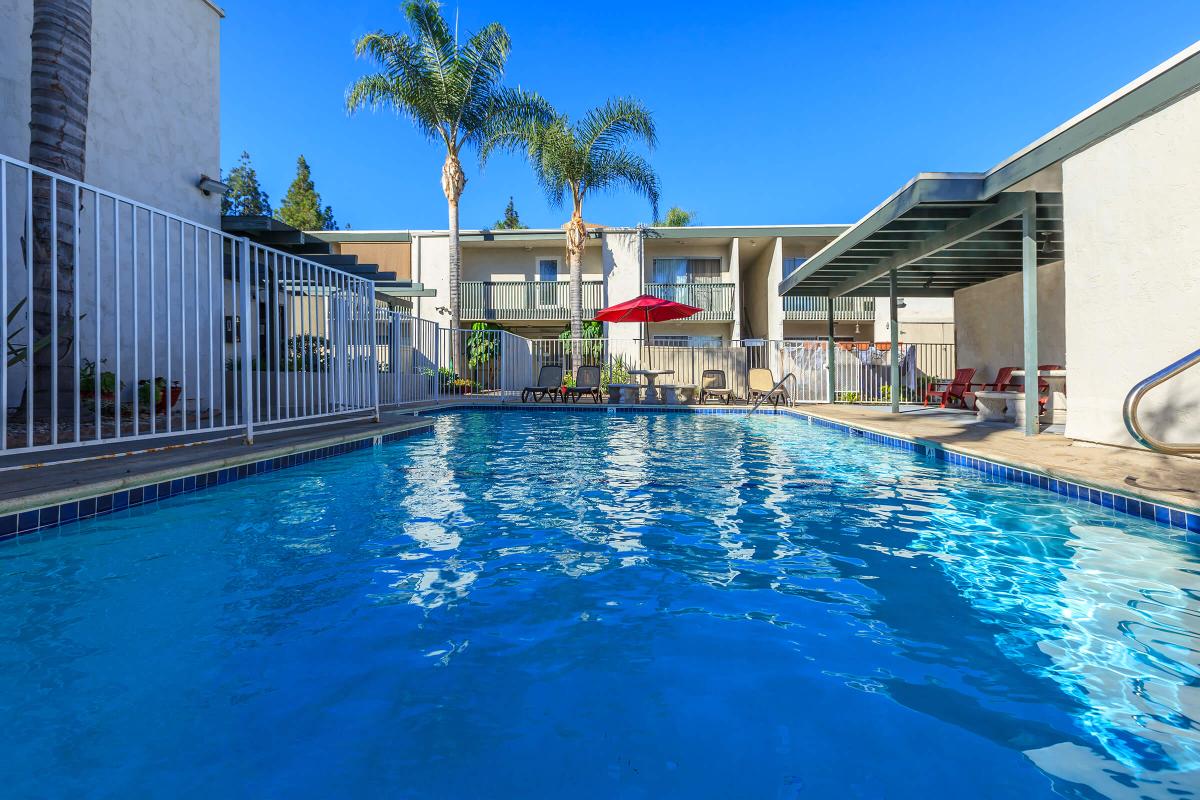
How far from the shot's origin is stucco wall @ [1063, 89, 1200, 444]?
4984 mm

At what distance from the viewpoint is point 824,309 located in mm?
20500

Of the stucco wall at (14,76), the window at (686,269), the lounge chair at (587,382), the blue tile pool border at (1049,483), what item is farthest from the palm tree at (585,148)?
the stucco wall at (14,76)

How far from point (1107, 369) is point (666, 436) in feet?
16.3

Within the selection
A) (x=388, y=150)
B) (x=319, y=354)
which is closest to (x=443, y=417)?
(x=319, y=354)

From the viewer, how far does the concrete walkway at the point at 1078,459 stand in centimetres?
388

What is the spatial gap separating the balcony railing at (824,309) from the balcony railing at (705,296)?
1.93 meters

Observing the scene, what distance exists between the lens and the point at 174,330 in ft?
28.3

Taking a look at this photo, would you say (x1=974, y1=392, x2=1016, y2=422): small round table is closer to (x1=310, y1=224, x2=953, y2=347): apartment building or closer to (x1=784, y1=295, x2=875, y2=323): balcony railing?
(x1=310, y1=224, x2=953, y2=347): apartment building

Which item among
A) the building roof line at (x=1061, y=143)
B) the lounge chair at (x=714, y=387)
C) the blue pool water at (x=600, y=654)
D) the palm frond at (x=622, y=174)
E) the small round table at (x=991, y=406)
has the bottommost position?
the blue pool water at (x=600, y=654)

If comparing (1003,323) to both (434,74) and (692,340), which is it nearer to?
(692,340)

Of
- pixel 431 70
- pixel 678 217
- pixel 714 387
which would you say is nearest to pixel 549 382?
pixel 714 387

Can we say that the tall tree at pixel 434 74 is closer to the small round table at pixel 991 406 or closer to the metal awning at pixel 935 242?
the metal awning at pixel 935 242

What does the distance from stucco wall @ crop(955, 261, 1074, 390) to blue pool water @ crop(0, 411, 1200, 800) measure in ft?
→ 27.3

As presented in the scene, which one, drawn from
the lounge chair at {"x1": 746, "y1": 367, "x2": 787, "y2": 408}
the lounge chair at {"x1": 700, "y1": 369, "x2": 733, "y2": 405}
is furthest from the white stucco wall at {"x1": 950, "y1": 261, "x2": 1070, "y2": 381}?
the lounge chair at {"x1": 700, "y1": 369, "x2": 733, "y2": 405}
